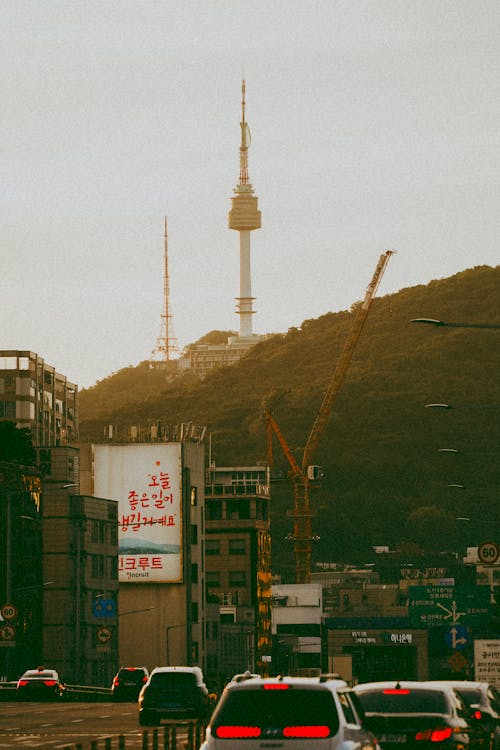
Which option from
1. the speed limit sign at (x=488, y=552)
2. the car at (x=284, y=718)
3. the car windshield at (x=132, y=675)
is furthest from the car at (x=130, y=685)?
the car at (x=284, y=718)

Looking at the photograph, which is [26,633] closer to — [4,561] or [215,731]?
[4,561]

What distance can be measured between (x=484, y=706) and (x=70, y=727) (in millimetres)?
19898

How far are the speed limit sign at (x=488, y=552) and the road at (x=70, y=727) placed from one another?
12.8 meters

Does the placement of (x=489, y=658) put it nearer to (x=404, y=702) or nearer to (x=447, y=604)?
(x=447, y=604)

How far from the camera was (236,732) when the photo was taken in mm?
21188

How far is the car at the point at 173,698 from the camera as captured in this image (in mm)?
50594

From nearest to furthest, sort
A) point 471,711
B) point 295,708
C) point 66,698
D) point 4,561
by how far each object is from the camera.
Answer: point 295,708
point 471,711
point 66,698
point 4,561

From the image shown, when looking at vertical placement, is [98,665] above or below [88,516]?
below

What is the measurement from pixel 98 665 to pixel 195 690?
104m

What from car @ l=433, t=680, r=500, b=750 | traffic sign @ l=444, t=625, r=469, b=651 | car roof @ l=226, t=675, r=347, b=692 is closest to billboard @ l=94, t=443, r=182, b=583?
traffic sign @ l=444, t=625, r=469, b=651

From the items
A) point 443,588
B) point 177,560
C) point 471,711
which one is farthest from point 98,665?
point 471,711

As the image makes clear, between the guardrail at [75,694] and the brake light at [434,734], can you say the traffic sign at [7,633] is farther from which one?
the brake light at [434,734]

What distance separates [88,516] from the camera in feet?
524

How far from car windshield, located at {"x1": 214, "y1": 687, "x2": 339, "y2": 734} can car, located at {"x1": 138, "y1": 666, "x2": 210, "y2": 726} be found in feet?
96.6
